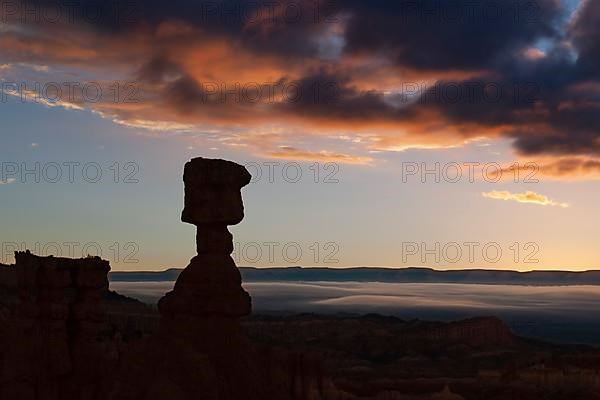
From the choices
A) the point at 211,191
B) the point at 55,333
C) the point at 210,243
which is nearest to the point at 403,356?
the point at 55,333

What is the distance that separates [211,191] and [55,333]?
12755mm

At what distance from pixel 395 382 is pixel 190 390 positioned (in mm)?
46174

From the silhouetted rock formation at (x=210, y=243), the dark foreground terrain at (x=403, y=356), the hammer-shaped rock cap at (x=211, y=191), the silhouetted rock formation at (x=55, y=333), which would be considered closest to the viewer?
the silhouetted rock formation at (x=210, y=243)

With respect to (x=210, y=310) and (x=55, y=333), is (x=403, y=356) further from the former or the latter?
(x=210, y=310)

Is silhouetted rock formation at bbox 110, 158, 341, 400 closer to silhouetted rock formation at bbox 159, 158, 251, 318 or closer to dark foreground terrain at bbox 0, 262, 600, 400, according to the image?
silhouetted rock formation at bbox 159, 158, 251, 318

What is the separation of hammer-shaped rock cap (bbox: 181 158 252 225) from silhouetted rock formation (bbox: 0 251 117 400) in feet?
36.9

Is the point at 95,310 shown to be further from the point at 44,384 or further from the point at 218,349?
the point at 218,349

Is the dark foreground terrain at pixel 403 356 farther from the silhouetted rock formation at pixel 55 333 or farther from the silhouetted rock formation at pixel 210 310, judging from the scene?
the silhouetted rock formation at pixel 55 333

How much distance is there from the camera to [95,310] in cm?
3691

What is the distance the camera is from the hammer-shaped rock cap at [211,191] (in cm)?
2708

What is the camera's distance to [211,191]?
1070 inches

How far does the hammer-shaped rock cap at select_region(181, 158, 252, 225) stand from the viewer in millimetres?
27078

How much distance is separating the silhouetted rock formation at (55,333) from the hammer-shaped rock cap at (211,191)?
11242mm

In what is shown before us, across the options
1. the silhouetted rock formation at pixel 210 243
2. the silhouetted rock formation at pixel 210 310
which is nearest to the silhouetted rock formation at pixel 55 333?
the silhouetted rock formation at pixel 210 310
